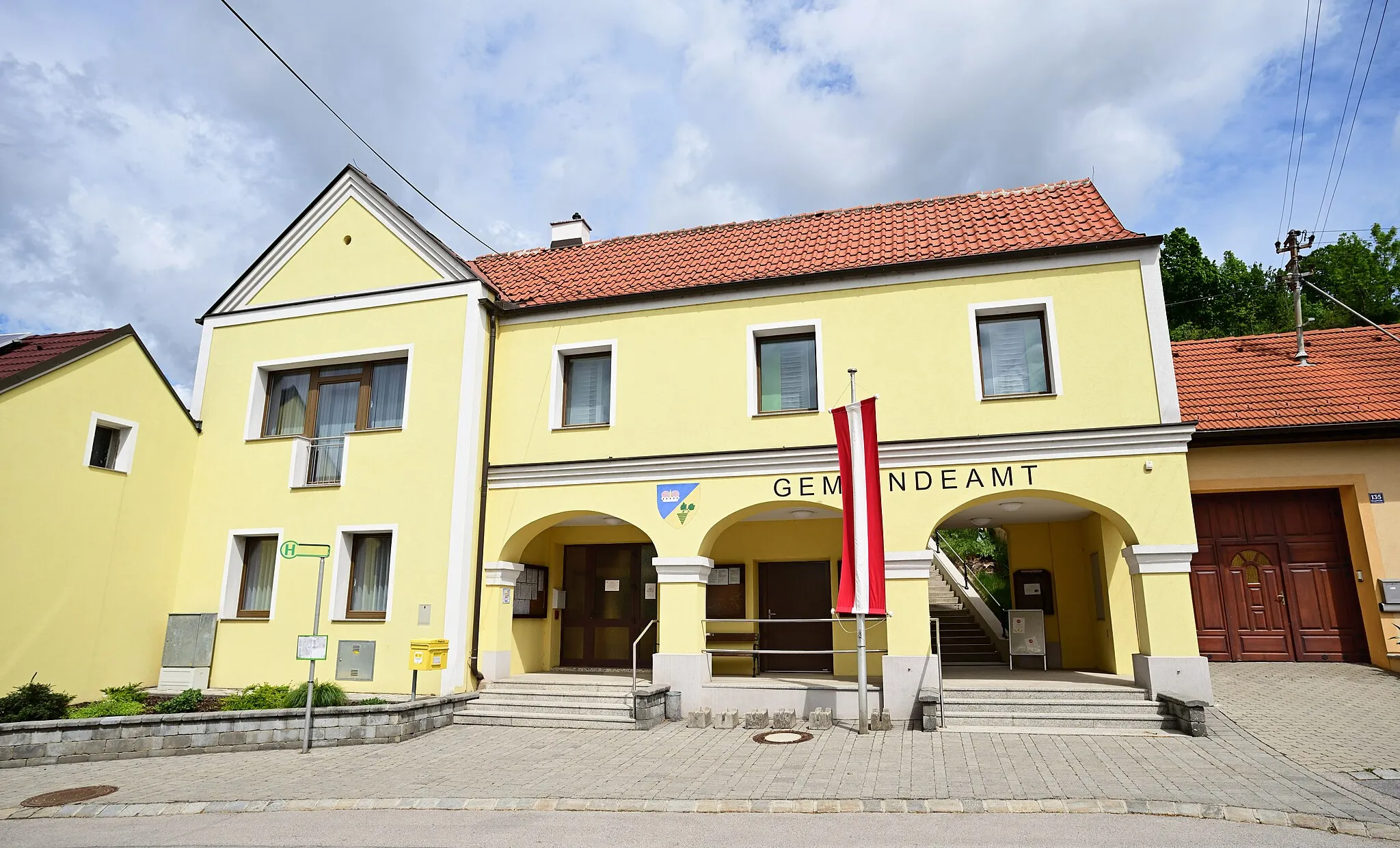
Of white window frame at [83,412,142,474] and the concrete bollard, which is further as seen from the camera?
white window frame at [83,412,142,474]

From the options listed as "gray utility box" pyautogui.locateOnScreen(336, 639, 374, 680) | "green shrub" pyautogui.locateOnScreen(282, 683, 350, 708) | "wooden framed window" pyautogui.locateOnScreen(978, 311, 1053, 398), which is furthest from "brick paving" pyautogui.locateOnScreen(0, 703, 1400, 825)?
"wooden framed window" pyautogui.locateOnScreen(978, 311, 1053, 398)

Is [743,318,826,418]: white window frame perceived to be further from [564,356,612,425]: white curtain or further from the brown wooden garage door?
the brown wooden garage door

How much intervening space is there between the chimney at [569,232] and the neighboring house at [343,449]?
4.28m

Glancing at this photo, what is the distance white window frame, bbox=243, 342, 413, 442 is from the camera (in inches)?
606

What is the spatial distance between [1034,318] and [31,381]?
1526cm

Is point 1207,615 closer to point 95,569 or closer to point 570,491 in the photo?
point 570,491

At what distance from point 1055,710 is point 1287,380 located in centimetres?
918

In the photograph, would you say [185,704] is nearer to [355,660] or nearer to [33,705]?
[33,705]

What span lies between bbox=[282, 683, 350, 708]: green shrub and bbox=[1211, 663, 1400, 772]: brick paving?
11606mm

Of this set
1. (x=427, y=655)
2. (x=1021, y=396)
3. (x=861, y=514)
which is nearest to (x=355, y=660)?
(x=427, y=655)

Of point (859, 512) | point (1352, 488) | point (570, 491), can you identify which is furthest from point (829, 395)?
point (1352, 488)

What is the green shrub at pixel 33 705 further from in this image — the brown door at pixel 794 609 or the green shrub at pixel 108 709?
the brown door at pixel 794 609

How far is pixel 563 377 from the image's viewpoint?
15.4 m

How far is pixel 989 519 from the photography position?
1612 centimetres
